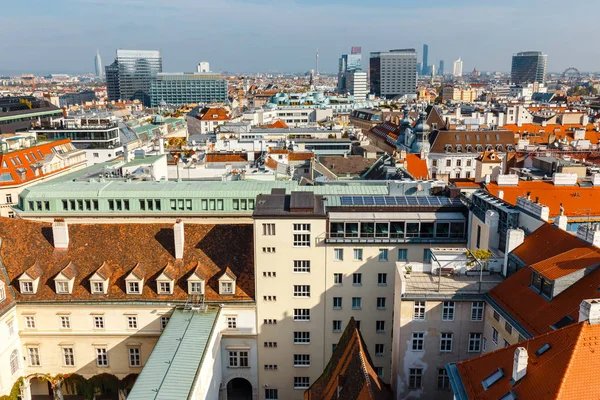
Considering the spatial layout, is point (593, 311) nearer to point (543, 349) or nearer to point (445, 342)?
point (543, 349)

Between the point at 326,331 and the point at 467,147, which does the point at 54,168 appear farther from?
the point at 467,147

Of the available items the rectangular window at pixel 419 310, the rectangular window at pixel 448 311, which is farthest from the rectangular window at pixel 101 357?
the rectangular window at pixel 448 311

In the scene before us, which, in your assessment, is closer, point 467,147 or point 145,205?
point 145,205

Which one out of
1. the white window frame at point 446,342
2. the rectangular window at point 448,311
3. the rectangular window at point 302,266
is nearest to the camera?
the rectangular window at point 448,311

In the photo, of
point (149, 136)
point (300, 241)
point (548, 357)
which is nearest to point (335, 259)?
point (300, 241)

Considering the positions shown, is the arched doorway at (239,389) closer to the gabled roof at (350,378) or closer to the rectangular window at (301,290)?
the rectangular window at (301,290)

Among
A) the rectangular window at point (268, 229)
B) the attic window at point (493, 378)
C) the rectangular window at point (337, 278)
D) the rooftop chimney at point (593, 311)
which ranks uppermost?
the rooftop chimney at point (593, 311)

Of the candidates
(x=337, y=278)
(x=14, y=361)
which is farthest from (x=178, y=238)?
(x=14, y=361)
